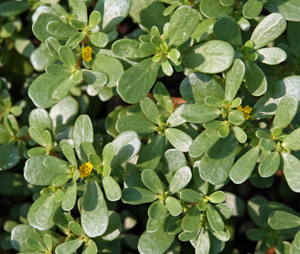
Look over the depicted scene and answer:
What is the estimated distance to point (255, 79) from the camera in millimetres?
1650

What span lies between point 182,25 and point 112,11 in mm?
349

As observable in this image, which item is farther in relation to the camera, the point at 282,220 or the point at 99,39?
the point at 282,220

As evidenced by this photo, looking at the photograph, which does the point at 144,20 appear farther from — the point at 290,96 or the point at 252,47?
the point at 290,96

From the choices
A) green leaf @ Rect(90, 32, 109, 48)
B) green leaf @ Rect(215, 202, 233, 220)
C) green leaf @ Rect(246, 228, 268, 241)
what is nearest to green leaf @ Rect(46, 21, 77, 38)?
green leaf @ Rect(90, 32, 109, 48)

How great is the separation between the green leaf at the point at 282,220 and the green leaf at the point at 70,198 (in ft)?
3.16

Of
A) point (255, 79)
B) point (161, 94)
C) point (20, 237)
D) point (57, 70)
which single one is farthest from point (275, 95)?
point (20, 237)

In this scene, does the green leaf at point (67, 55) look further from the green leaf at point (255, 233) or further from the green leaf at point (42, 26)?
the green leaf at point (255, 233)

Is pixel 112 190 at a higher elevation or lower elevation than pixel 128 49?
lower

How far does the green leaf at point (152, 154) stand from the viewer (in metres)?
1.70

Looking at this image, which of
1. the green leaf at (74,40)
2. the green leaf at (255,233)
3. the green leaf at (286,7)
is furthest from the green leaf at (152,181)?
the green leaf at (286,7)

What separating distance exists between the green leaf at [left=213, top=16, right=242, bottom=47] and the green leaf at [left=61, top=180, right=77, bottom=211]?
927mm

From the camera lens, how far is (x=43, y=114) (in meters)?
1.87

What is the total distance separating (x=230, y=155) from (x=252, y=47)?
1.71ft

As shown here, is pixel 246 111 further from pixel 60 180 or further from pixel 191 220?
pixel 60 180
